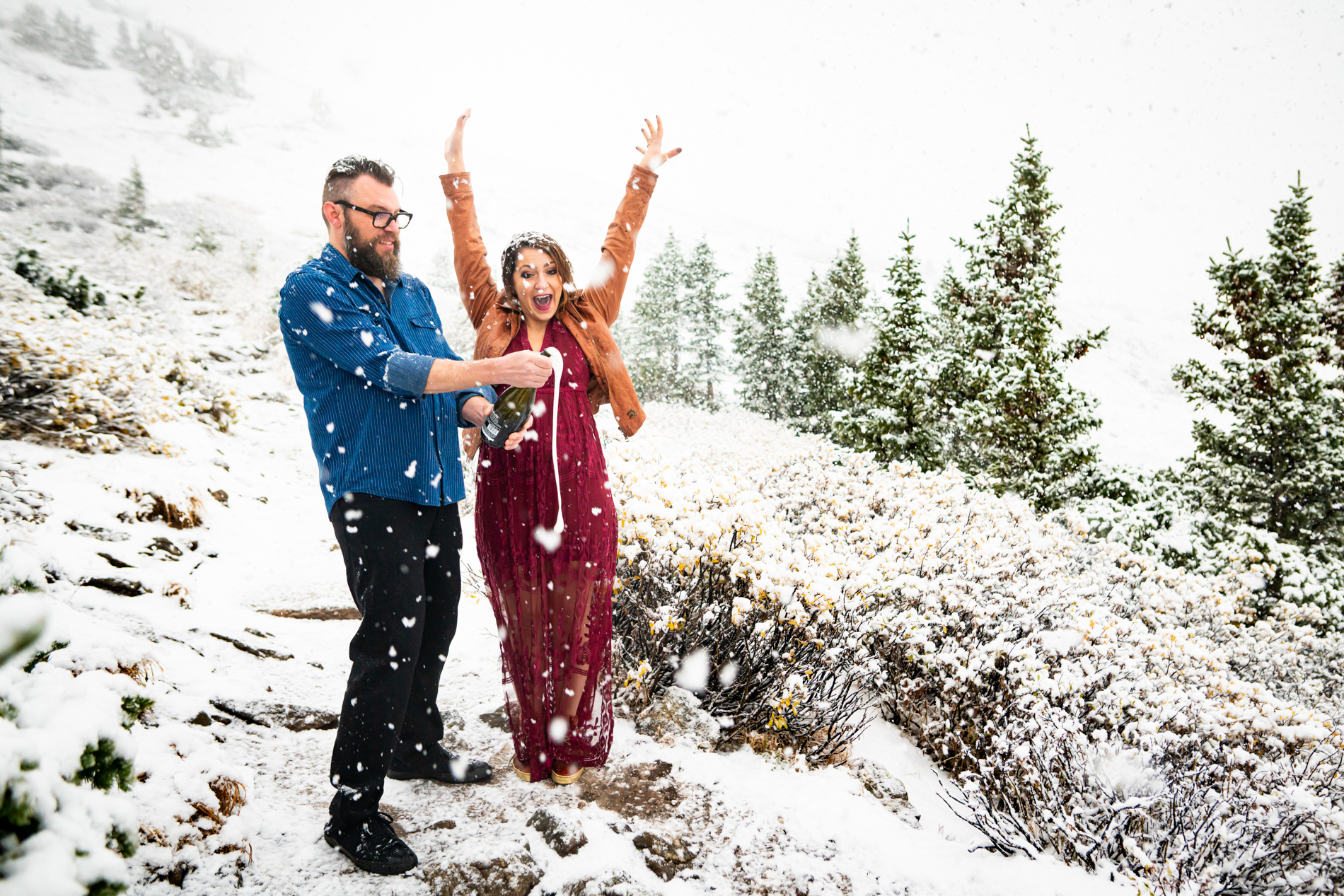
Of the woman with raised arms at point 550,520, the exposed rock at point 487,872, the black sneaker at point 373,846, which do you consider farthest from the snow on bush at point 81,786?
the woman with raised arms at point 550,520

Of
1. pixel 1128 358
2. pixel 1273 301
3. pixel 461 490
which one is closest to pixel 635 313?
pixel 1273 301

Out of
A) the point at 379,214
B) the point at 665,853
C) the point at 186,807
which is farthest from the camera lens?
the point at 665,853

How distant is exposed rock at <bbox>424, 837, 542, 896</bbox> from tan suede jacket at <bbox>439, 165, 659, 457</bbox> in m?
1.42

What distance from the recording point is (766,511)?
3885 mm

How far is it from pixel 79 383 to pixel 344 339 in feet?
14.7

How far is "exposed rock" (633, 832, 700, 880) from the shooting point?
2.09 meters

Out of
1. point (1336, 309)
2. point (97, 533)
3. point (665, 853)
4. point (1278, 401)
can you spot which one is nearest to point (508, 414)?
point (665, 853)

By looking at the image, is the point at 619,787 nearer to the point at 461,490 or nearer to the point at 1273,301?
the point at 461,490

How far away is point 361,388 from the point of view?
6.27ft

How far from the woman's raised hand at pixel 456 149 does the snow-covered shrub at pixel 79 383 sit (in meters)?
3.95

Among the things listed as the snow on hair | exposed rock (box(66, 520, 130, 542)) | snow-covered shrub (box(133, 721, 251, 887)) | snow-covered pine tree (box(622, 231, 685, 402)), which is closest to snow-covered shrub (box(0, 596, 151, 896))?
snow-covered shrub (box(133, 721, 251, 887))

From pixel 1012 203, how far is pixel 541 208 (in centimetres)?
4452

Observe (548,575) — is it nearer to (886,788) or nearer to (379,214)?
(379,214)

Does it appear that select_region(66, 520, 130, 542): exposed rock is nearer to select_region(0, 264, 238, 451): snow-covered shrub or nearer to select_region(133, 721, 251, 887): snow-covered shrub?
select_region(0, 264, 238, 451): snow-covered shrub
